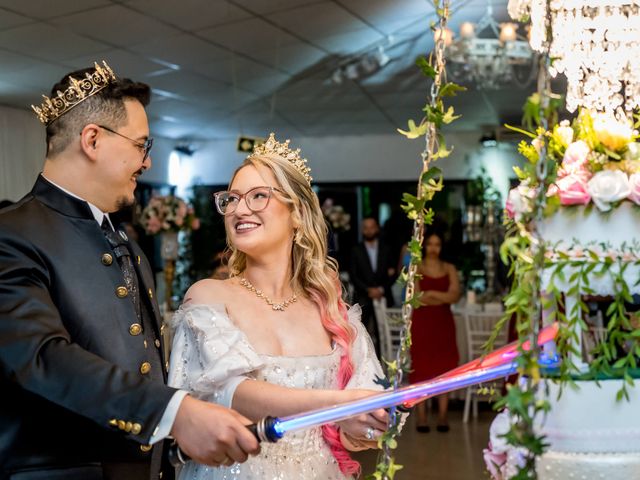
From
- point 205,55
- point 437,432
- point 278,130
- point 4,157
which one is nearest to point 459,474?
point 437,432

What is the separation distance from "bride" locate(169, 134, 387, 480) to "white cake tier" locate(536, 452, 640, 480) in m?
0.50

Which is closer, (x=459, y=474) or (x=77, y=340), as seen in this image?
(x=77, y=340)

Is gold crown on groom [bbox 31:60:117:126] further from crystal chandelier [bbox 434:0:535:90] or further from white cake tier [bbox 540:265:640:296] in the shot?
crystal chandelier [bbox 434:0:535:90]

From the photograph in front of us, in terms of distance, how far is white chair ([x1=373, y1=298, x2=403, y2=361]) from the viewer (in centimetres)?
788

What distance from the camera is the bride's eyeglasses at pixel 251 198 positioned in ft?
7.65

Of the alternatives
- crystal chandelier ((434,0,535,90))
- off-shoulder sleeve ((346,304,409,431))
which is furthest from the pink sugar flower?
crystal chandelier ((434,0,535,90))

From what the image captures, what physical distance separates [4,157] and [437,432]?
6291 millimetres

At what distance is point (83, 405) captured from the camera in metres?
1.58

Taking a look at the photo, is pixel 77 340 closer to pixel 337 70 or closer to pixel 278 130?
pixel 337 70

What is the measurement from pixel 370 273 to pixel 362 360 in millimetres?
7058

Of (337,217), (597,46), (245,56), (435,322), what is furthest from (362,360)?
(337,217)

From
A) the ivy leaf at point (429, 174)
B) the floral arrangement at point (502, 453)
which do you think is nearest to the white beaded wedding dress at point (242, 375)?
the floral arrangement at point (502, 453)

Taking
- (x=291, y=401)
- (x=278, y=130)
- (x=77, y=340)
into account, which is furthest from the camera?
(x=278, y=130)

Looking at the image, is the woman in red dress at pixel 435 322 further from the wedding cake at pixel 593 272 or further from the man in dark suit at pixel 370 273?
the wedding cake at pixel 593 272
